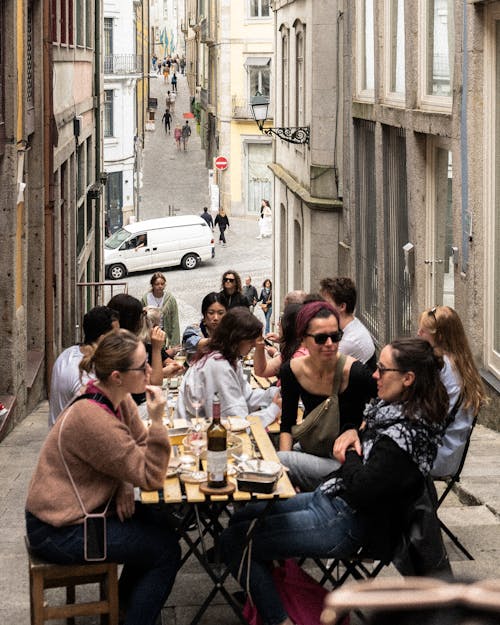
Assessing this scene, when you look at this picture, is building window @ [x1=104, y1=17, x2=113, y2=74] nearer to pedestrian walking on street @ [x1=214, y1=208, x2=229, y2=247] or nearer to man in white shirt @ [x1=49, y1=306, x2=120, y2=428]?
pedestrian walking on street @ [x1=214, y1=208, x2=229, y2=247]

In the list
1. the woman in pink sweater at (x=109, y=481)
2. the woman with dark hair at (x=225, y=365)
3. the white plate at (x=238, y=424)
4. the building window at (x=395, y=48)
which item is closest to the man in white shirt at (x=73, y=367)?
the woman with dark hair at (x=225, y=365)

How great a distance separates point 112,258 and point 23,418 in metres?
23.5

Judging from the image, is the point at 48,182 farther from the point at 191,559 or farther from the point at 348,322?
the point at 191,559

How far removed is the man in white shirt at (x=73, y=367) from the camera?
6.75 meters

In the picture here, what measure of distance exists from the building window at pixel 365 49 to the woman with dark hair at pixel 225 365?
33.3 ft

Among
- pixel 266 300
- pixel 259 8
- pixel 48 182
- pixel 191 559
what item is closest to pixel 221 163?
pixel 259 8

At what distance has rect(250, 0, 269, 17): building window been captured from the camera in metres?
46.2

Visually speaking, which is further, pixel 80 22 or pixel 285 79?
pixel 285 79

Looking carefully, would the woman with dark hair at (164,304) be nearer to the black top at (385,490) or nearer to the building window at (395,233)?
the building window at (395,233)

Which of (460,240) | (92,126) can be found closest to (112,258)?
(92,126)

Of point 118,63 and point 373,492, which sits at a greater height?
point 118,63

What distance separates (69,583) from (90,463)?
0.62 meters

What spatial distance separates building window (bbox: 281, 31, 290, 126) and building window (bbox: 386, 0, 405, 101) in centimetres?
1033

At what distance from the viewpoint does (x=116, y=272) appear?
123ft
